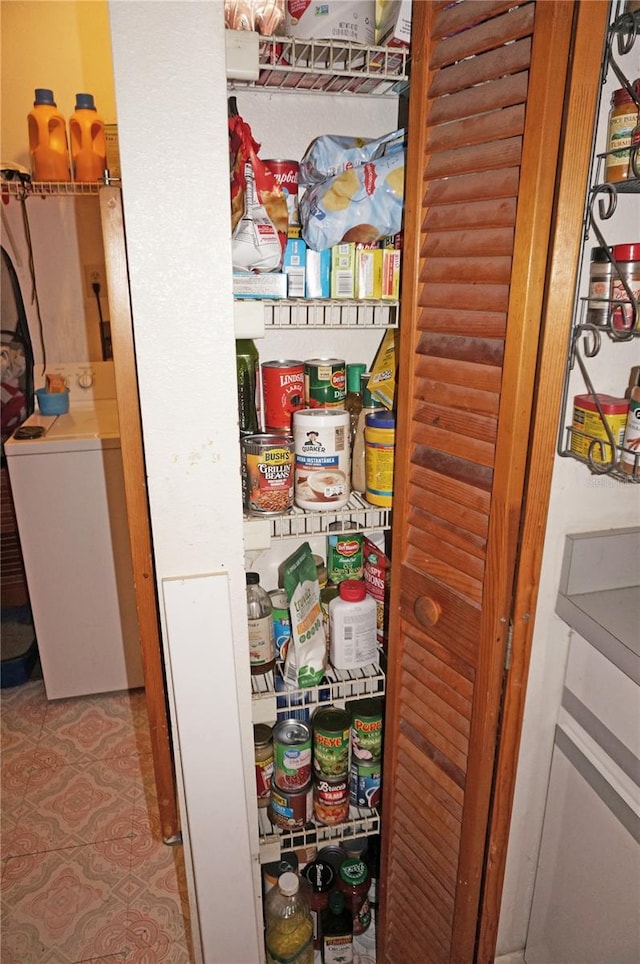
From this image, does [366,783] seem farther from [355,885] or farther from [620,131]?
[620,131]

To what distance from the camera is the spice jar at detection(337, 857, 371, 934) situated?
1.48 m

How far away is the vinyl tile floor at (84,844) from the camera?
5.11ft

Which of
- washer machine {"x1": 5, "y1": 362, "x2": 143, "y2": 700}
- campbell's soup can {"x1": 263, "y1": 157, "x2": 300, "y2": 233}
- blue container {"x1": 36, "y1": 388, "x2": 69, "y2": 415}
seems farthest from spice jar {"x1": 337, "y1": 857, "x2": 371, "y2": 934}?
blue container {"x1": 36, "y1": 388, "x2": 69, "y2": 415}

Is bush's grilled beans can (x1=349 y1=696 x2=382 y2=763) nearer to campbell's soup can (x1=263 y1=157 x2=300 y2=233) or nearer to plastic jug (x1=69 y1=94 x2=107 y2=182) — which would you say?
campbell's soup can (x1=263 y1=157 x2=300 y2=233)

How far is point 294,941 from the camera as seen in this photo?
1.38 metres

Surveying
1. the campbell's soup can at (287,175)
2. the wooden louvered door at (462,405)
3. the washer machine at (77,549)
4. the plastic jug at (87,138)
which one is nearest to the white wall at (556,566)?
the wooden louvered door at (462,405)

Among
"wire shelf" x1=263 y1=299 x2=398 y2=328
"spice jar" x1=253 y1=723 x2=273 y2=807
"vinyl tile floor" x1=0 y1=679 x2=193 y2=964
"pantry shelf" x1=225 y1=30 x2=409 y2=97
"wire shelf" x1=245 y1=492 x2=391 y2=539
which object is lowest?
"vinyl tile floor" x1=0 y1=679 x2=193 y2=964

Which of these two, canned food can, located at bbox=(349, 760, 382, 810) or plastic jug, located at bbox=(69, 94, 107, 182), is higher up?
plastic jug, located at bbox=(69, 94, 107, 182)

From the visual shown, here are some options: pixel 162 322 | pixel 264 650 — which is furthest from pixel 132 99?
pixel 264 650

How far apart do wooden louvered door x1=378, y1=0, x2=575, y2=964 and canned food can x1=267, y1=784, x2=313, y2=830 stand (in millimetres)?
216

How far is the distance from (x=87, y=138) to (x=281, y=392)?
5.96 ft

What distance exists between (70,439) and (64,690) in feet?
3.28

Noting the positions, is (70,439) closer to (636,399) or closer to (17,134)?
(17,134)

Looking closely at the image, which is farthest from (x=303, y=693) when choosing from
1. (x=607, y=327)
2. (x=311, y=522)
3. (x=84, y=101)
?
(x=84, y=101)
